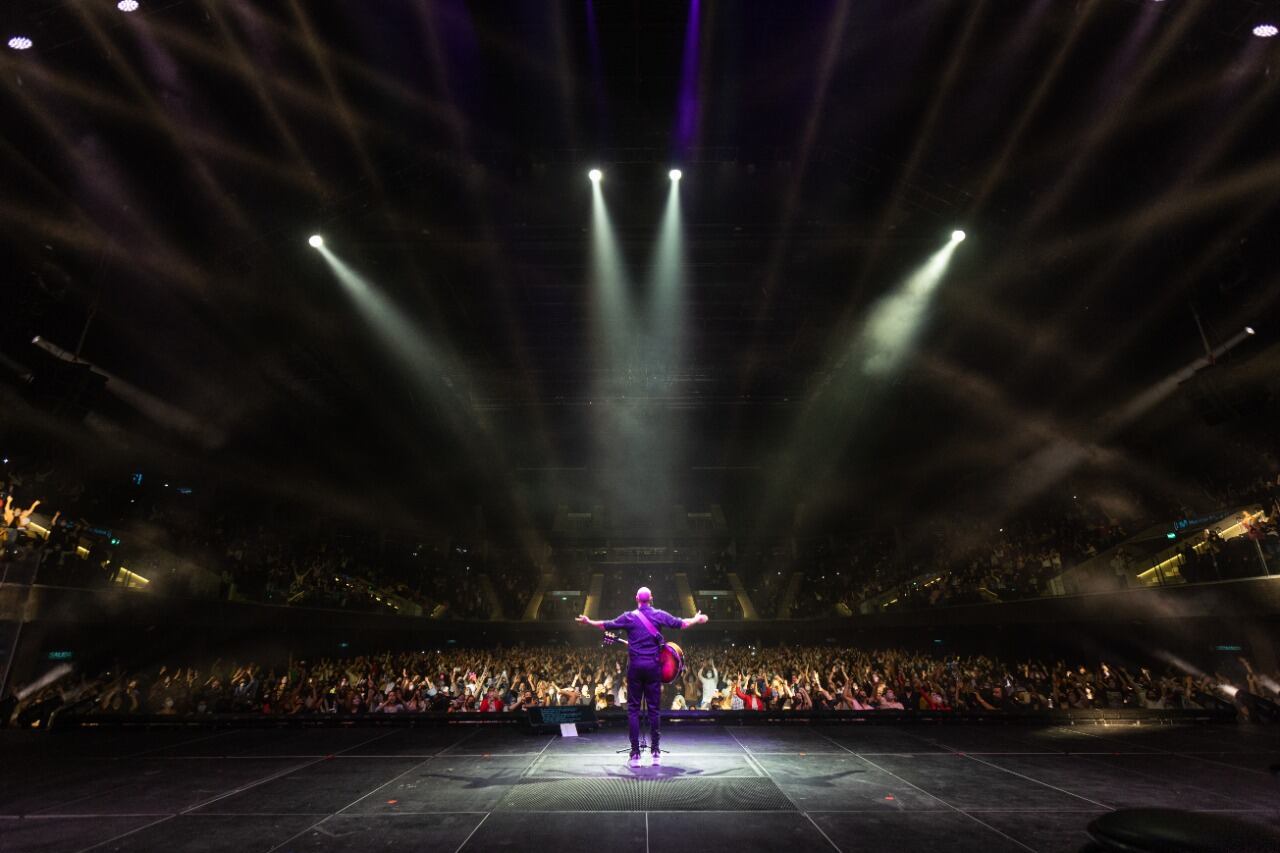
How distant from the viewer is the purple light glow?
7480mm

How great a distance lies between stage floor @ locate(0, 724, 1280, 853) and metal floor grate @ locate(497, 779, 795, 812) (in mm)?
30

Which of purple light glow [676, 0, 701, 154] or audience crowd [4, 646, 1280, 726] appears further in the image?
audience crowd [4, 646, 1280, 726]

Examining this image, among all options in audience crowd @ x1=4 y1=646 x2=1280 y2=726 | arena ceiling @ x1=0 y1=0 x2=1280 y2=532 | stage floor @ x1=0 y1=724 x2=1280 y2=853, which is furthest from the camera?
audience crowd @ x1=4 y1=646 x2=1280 y2=726

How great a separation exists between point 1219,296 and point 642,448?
1928 centimetres

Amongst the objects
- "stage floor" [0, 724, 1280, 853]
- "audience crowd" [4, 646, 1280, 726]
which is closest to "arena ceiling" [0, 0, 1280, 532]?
"audience crowd" [4, 646, 1280, 726]

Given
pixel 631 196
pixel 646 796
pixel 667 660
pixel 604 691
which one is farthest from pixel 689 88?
pixel 604 691

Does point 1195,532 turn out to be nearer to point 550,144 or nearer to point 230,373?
point 550,144

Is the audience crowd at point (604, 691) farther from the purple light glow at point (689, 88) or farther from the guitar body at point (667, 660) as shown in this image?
the purple light glow at point (689, 88)

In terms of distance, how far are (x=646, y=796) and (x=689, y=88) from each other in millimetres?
8913

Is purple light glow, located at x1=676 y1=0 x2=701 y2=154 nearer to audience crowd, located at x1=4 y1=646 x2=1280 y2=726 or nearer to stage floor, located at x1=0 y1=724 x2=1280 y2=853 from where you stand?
stage floor, located at x1=0 y1=724 x2=1280 y2=853

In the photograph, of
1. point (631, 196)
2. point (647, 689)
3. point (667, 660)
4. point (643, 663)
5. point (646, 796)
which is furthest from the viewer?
point (631, 196)

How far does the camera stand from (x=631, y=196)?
35.6ft

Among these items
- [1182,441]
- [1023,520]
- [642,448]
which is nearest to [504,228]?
[642,448]

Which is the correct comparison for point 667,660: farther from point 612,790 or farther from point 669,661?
point 612,790
